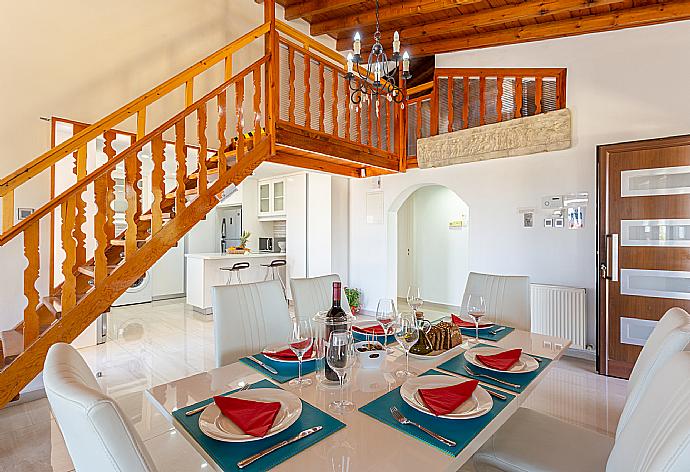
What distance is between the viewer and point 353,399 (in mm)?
1305

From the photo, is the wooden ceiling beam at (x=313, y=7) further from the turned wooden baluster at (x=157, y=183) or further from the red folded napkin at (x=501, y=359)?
the red folded napkin at (x=501, y=359)

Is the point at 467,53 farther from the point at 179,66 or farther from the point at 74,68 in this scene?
the point at 74,68

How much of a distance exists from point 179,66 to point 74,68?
1070 millimetres

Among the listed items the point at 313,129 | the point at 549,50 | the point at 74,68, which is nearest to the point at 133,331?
the point at 74,68

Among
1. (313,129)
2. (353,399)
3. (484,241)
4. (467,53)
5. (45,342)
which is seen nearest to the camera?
(353,399)

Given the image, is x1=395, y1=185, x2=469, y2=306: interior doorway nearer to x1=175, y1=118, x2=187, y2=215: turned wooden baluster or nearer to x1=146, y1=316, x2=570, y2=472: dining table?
x1=175, y1=118, x2=187, y2=215: turned wooden baluster

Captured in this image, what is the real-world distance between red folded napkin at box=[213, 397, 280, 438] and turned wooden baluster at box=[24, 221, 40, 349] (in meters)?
1.95

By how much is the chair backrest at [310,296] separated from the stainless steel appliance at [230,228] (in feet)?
19.1

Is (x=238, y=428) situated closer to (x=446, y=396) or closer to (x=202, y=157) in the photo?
(x=446, y=396)

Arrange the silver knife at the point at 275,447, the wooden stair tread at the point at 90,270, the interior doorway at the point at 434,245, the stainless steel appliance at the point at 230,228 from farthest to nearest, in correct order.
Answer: the stainless steel appliance at the point at 230,228
the interior doorway at the point at 434,245
the wooden stair tread at the point at 90,270
the silver knife at the point at 275,447

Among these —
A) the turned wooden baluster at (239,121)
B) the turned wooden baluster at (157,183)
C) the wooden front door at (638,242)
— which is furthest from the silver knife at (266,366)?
the wooden front door at (638,242)

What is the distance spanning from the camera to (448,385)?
1.38 metres

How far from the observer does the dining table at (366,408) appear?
96cm

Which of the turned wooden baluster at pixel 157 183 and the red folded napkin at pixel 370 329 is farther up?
the turned wooden baluster at pixel 157 183
